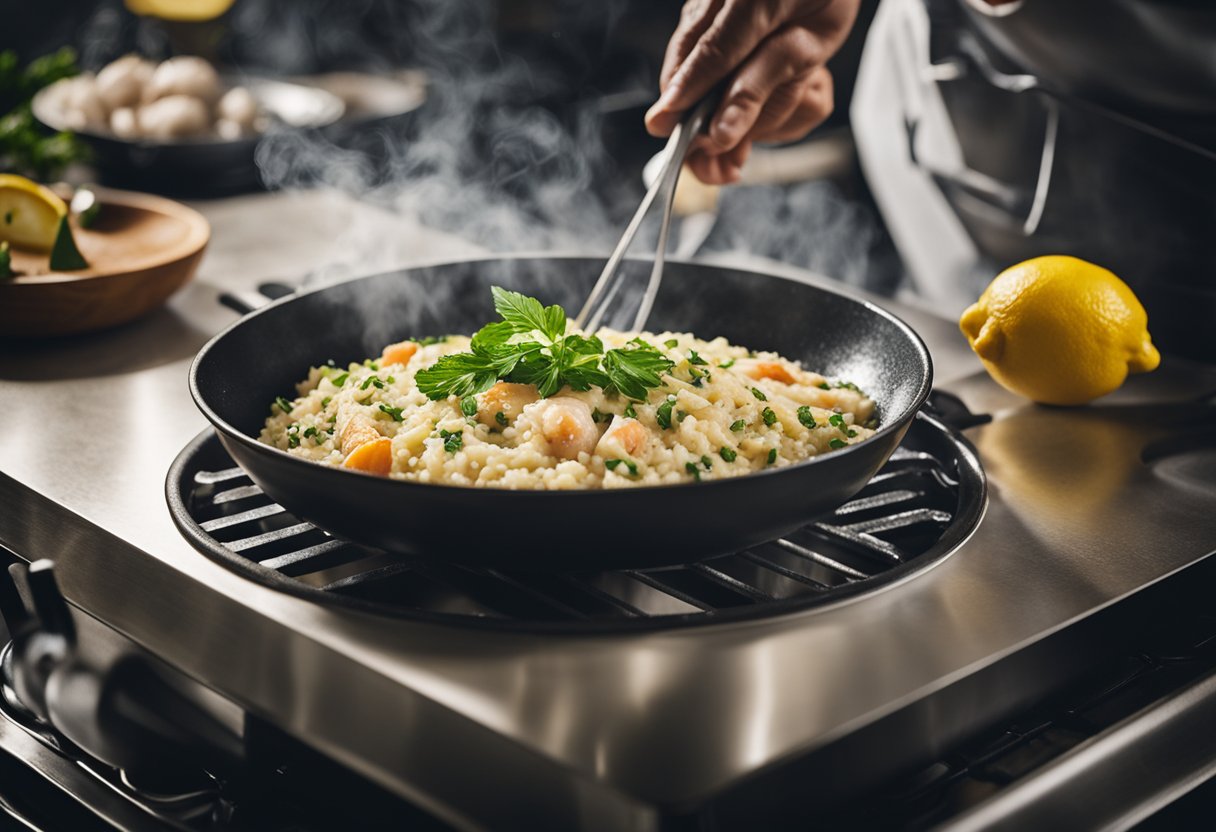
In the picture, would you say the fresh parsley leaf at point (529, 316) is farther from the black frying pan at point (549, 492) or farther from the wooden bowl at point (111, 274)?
the wooden bowl at point (111, 274)

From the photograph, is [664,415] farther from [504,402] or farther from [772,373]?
[772,373]

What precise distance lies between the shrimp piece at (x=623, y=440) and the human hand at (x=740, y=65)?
626mm

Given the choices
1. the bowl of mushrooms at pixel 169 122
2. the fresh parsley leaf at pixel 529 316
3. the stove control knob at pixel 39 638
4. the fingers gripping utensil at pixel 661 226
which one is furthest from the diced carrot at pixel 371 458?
the bowl of mushrooms at pixel 169 122

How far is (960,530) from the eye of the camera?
48.7 inches

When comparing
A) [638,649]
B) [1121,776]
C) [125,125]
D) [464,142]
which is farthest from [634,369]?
[464,142]

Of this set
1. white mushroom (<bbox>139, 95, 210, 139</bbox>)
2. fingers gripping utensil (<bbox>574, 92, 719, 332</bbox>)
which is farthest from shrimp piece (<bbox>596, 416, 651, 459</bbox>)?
white mushroom (<bbox>139, 95, 210, 139</bbox>)

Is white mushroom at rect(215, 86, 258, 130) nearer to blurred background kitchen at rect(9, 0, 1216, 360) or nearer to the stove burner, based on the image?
blurred background kitchen at rect(9, 0, 1216, 360)

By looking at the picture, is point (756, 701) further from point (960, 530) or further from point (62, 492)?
point (62, 492)

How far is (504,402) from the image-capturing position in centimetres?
126

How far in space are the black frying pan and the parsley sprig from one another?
0.23 meters

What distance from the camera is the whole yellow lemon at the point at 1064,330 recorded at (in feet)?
4.94

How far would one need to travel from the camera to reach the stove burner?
1120mm

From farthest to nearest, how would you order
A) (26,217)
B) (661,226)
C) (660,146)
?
(660,146) < (26,217) < (661,226)

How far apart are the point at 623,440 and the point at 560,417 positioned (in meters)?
0.07
